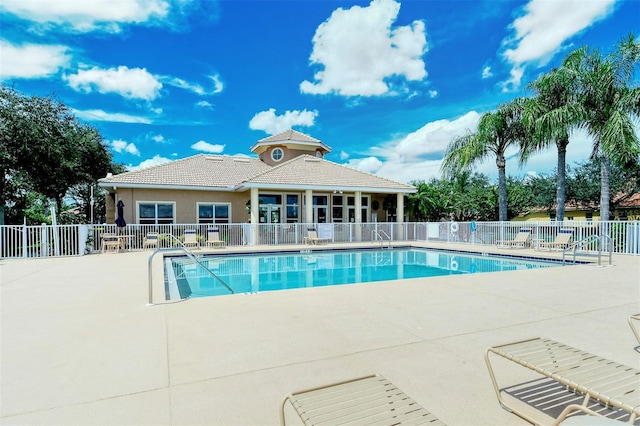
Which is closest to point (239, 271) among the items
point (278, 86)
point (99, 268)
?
point (99, 268)

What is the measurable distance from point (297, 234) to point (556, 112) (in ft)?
47.6

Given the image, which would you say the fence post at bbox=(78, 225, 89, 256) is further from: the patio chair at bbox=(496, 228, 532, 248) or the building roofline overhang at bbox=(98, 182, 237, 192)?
the patio chair at bbox=(496, 228, 532, 248)

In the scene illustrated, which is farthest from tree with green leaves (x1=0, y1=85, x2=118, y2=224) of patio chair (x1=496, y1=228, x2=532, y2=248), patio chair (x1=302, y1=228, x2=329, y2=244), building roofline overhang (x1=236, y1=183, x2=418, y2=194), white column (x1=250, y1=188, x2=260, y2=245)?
patio chair (x1=496, y1=228, x2=532, y2=248)

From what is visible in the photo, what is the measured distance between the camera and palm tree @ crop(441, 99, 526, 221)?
2047 centimetres

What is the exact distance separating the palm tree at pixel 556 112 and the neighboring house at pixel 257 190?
7.74 meters

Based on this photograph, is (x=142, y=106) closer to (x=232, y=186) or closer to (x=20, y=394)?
(x=232, y=186)

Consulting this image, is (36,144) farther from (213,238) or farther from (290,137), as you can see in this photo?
(290,137)

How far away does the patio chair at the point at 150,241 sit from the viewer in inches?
666

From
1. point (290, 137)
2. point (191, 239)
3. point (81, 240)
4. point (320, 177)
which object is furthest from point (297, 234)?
point (81, 240)

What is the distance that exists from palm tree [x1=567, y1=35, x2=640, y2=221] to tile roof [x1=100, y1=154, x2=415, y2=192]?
9924 millimetres

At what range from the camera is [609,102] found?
16.4 metres

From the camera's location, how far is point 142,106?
119 ft

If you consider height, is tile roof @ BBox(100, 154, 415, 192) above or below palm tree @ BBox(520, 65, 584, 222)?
below

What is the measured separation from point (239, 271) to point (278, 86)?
23214 mm
